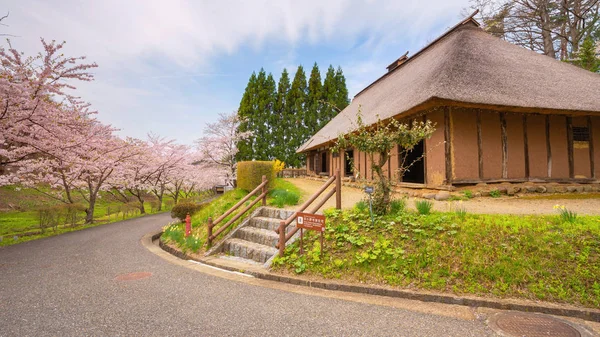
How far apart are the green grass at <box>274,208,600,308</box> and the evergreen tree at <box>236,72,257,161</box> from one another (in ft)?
69.0

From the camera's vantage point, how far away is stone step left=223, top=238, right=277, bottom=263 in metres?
6.31

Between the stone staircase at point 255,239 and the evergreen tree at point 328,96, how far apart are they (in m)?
21.1

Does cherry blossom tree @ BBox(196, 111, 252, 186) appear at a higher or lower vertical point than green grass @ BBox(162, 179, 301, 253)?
higher

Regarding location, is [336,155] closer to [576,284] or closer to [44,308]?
[576,284]

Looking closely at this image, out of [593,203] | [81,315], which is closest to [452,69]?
[593,203]

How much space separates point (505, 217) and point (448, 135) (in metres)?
4.09

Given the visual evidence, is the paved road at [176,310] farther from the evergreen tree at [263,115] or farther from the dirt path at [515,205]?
the evergreen tree at [263,115]

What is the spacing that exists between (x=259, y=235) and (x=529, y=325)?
17.6 feet

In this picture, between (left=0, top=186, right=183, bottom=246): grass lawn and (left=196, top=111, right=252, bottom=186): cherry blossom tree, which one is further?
(left=196, top=111, right=252, bottom=186): cherry blossom tree

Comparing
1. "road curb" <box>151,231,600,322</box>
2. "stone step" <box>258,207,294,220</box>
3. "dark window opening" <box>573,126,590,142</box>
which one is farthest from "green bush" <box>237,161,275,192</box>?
"dark window opening" <box>573,126,590,142</box>

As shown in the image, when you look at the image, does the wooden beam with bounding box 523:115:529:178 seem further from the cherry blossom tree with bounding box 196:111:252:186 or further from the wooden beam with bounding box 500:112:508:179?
the cherry blossom tree with bounding box 196:111:252:186

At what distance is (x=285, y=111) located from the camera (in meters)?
28.3

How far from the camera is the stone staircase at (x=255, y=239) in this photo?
6.47m

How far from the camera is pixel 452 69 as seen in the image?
32.0 ft
